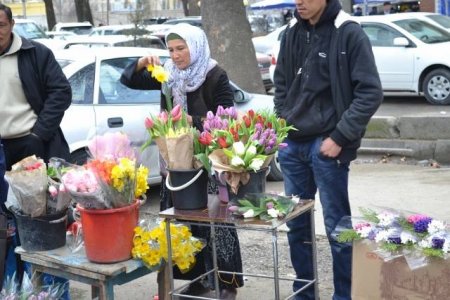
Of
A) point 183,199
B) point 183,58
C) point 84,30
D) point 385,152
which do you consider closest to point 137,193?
point 183,199

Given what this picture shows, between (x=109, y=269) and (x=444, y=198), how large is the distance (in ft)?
15.0

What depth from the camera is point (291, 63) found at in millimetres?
4223

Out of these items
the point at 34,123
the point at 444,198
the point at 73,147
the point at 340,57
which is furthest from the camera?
the point at 444,198

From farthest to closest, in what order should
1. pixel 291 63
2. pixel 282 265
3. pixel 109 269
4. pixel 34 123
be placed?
pixel 282 265 < pixel 34 123 < pixel 291 63 < pixel 109 269

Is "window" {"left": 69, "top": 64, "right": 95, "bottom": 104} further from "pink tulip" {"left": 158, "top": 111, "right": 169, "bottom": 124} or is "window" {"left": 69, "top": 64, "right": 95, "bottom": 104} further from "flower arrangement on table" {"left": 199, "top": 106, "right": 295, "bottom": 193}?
"flower arrangement on table" {"left": 199, "top": 106, "right": 295, "bottom": 193}

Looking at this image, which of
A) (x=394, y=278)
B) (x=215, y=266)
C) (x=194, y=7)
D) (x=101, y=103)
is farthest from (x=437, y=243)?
(x=194, y=7)

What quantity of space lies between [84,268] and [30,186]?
501 mm

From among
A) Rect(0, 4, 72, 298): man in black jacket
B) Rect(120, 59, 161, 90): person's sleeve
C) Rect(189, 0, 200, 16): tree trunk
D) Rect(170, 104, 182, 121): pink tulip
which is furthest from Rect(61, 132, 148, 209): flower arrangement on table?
Rect(189, 0, 200, 16): tree trunk

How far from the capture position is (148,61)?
4.45 metres

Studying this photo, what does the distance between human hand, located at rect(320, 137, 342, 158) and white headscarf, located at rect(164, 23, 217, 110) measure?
2.89ft

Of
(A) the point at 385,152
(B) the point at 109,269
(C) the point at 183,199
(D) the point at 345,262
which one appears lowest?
(A) the point at 385,152

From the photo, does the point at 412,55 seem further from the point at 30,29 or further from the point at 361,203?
the point at 30,29

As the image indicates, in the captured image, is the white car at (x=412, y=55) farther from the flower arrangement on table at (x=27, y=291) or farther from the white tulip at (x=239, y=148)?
the flower arrangement on table at (x=27, y=291)

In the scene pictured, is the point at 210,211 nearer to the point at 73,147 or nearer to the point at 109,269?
the point at 109,269
